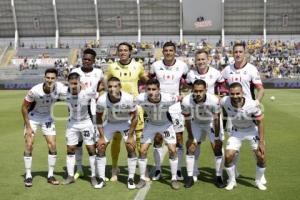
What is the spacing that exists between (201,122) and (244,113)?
90 centimetres

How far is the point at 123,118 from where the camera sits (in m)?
8.08

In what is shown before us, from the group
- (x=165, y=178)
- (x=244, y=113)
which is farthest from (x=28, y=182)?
(x=244, y=113)

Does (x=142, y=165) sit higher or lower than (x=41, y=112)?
lower

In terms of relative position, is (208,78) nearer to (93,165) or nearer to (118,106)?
(118,106)

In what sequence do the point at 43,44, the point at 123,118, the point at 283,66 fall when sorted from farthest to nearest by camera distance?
the point at 43,44 < the point at 283,66 < the point at 123,118

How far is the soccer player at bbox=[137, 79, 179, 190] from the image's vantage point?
312 inches

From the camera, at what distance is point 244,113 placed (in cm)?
768

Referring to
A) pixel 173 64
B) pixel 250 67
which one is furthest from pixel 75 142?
pixel 250 67

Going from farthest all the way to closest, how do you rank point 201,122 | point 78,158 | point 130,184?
1. point 78,158
2. point 201,122
3. point 130,184

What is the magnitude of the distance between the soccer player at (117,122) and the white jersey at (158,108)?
21cm

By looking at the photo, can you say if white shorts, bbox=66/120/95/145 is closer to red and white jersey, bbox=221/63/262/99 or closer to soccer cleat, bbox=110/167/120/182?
soccer cleat, bbox=110/167/120/182

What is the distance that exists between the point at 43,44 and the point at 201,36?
2019 centimetres

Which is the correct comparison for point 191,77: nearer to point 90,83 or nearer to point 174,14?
point 90,83

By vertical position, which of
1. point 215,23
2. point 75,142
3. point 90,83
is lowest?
point 75,142
